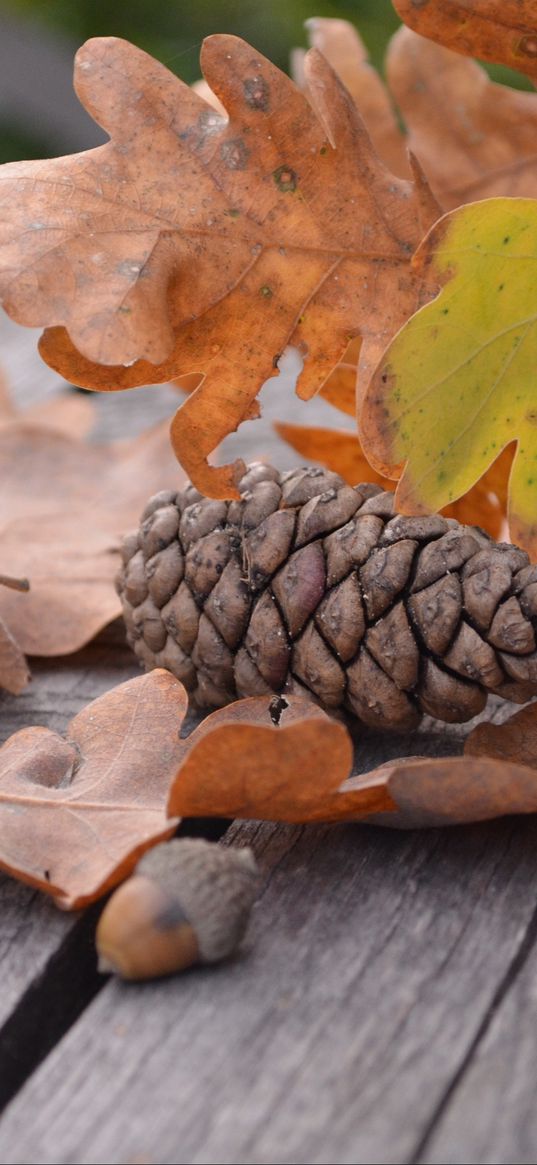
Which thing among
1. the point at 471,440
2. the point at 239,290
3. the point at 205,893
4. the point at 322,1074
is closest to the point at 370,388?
the point at 471,440

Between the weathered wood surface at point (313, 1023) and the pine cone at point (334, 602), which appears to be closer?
the weathered wood surface at point (313, 1023)

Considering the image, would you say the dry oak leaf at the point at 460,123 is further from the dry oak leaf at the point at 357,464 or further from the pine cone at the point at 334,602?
the pine cone at the point at 334,602

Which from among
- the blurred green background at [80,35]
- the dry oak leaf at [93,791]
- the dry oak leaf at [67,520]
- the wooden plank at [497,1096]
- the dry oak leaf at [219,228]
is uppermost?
the dry oak leaf at [219,228]

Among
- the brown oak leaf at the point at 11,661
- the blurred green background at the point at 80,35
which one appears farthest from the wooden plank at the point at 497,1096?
the blurred green background at the point at 80,35

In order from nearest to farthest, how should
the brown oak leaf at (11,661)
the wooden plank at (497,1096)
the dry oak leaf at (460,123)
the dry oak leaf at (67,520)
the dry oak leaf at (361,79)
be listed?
the wooden plank at (497,1096) < the brown oak leaf at (11,661) < the dry oak leaf at (67,520) < the dry oak leaf at (460,123) < the dry oak leaf at (361,79)

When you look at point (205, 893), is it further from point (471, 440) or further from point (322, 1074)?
point (471, 440)

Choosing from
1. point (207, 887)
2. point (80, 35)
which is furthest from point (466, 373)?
point (80, 35)

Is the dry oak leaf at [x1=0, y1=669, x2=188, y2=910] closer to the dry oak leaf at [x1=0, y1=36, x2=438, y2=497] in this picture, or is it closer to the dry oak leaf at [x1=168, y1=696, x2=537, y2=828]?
the dry oak leaf at [x1=168, y1=696, x2=537, y2=828]
